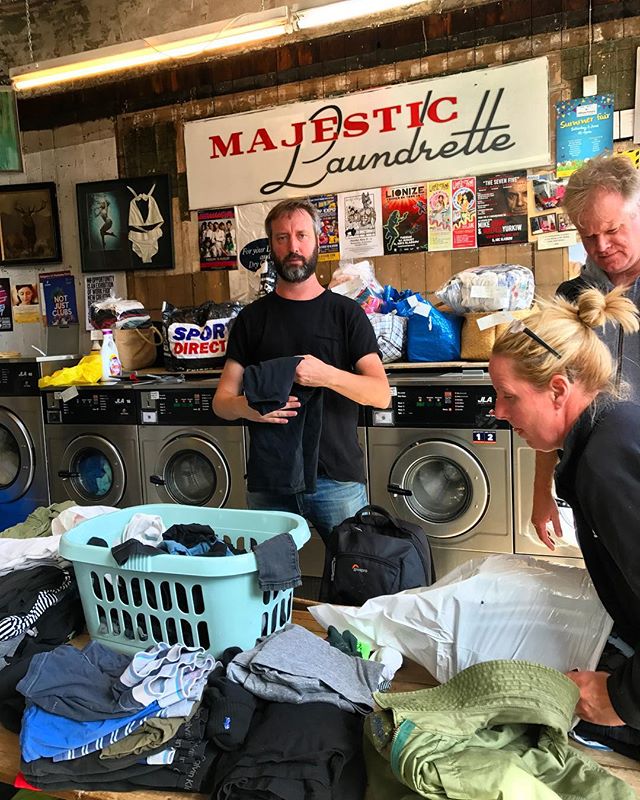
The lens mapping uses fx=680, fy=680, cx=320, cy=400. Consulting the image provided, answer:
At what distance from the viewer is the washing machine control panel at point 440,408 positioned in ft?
11.0

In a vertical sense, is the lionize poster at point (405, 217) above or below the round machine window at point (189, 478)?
above

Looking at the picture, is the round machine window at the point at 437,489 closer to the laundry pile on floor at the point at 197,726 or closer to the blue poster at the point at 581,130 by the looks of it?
the blue poster at the point at 581,130

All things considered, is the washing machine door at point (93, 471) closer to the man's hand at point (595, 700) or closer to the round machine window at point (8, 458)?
the round machine window at point (8, 458)

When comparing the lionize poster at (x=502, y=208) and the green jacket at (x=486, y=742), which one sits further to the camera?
the lionize poster at (x=502, y=208)

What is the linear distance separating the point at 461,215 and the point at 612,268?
2.22 metres

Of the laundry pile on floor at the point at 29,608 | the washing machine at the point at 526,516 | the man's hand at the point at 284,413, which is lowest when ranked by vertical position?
the washing machine at the point at 526,516

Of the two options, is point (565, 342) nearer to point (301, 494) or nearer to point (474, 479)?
point (301, 494)

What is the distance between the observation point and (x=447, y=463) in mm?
3516

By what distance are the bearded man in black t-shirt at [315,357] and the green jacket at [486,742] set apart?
1279mm

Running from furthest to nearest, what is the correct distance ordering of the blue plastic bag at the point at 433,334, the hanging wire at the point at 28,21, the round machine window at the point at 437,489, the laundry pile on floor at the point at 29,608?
the hanging wire at the point at 28,21 < the blue plastic bag at the point at 433,334 < the round machine window at the point at 437,489 < the laundry pile on floor at the point at 29,608

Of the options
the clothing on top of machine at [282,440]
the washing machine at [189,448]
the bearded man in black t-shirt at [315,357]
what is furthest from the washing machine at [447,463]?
the clothing on top of machine at [282,440]

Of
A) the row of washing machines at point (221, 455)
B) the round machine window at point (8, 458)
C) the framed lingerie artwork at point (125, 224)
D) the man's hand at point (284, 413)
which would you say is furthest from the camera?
the framed lingerie artwork at point (125, 224)

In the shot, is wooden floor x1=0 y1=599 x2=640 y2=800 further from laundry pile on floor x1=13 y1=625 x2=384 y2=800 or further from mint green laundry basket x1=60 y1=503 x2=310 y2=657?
mint green laundry basket x1=60 y1=503 x2=310 y2=657

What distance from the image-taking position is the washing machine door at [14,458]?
176 inches
